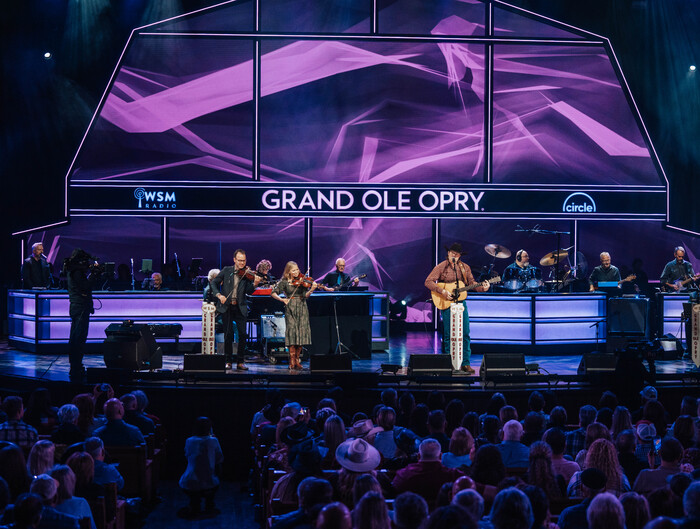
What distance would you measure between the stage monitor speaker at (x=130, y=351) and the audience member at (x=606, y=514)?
9.00 metres

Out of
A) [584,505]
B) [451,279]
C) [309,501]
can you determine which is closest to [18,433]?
[309,501]

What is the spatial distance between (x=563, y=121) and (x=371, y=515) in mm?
15885

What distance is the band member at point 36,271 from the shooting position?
15.8 m

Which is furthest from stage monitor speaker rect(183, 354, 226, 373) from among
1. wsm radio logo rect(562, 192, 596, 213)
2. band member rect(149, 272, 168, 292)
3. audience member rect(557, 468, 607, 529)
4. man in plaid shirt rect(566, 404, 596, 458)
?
wsm radio logo rect(562, 192, 596, 213)

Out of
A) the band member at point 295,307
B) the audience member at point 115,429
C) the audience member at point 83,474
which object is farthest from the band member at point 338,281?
the audience member at point 83,474

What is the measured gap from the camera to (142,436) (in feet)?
28.2

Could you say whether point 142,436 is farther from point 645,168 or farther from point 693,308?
point 645,168

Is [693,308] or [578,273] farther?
[578,273]

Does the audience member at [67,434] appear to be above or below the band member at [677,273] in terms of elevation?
below

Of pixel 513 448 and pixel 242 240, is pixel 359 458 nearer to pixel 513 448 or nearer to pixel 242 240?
pixel 513 448

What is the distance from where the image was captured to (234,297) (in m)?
12.8

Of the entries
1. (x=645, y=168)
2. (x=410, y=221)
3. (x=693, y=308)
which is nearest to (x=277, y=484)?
(x=693, y=308)

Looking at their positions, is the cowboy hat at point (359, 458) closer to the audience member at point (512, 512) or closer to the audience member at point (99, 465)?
the audience member at point (512, 512)

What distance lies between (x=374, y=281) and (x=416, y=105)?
4.11 m
